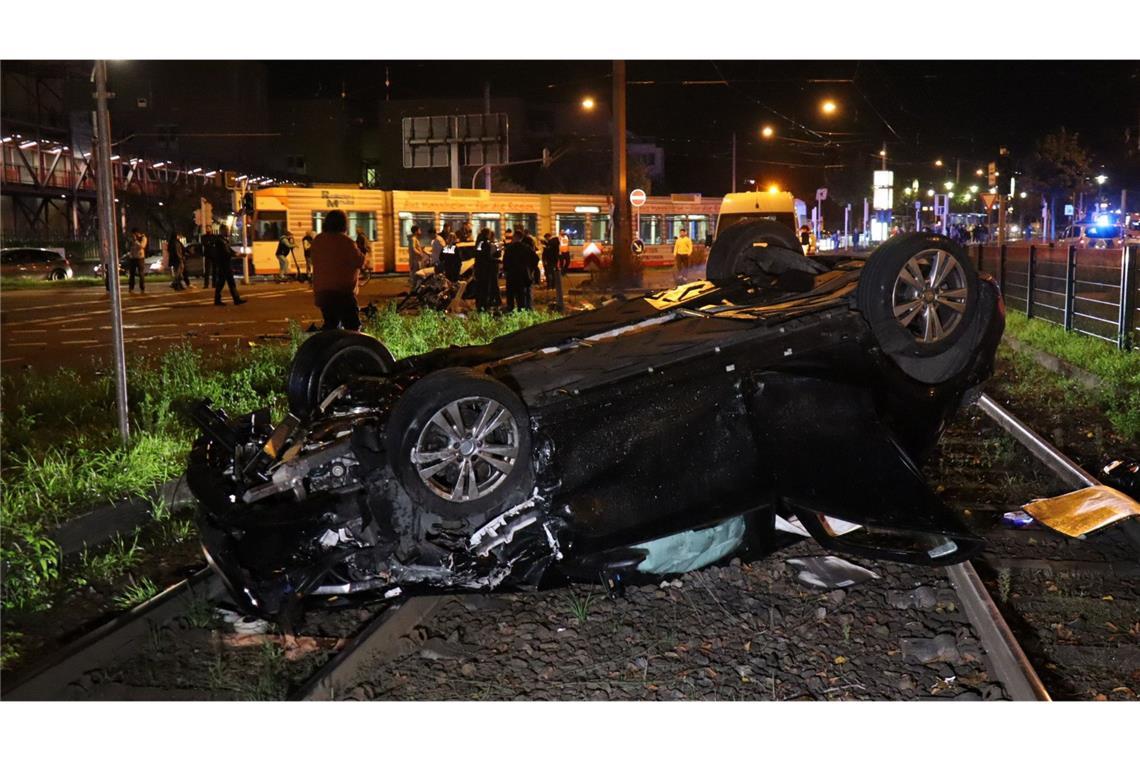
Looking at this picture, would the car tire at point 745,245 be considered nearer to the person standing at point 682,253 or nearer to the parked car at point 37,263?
the person standing at point 682,253

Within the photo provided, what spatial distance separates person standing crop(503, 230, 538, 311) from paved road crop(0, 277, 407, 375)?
373 centimetres

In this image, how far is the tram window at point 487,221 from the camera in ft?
Answer: 123

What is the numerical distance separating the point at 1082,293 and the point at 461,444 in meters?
22.9

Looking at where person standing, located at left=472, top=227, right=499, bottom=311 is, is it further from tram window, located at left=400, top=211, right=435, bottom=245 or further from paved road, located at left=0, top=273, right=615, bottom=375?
tram window, located at left=400, top=211, right=435, bottom=245

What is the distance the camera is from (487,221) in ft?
124

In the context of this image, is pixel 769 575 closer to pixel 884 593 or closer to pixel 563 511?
pixel 884 593

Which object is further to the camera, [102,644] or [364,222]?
[364,222]

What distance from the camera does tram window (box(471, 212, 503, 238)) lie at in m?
37.5

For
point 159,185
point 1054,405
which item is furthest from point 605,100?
point 1054,405

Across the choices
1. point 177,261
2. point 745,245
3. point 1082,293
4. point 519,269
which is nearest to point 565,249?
point 177,261

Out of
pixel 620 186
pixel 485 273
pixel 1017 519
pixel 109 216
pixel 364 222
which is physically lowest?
pixel 1017 519

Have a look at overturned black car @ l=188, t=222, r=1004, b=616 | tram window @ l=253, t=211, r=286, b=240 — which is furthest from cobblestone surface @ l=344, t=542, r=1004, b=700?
tram window @ l=253, t=211, r=286, b=240

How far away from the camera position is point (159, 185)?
54.8 m

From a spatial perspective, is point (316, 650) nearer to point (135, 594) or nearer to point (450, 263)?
point (135, 594)
